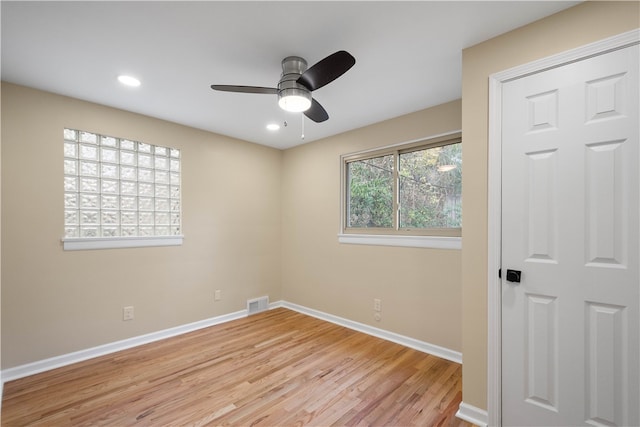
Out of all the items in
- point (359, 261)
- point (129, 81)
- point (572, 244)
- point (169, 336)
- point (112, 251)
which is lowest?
point (169, 336)

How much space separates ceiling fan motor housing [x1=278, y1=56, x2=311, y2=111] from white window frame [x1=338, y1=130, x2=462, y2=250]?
1.55 metres

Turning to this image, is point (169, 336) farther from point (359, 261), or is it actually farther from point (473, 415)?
point (473, 415)

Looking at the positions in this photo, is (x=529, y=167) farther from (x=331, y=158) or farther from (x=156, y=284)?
(x=156, y=284)

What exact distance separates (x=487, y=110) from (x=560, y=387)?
1639 mm

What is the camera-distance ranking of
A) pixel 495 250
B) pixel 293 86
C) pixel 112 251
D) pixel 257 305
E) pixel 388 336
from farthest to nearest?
pixel 257 305 → pixel 388 336 → pixel 112 251 → pixel 293 86 → pixel 495 250

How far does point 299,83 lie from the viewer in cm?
183

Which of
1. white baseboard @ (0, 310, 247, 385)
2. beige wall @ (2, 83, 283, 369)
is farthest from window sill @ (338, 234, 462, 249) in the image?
white baseboard @ (0, 310, 247, 385)

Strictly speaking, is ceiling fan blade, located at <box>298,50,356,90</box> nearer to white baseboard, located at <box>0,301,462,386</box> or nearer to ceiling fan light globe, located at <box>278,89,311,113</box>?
ceiling fan light globe, located at <box>278,89,311,113</box>

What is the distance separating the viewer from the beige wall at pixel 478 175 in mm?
1681

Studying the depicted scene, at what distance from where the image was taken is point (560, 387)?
1557 mm

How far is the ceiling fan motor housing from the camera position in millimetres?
1890

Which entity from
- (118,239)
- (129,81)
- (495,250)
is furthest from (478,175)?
(118,239)

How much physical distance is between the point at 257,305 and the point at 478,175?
3329 millimetres

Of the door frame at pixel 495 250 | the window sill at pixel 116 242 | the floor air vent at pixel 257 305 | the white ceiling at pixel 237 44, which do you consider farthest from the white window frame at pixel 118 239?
the door frame at pixel 495 250
